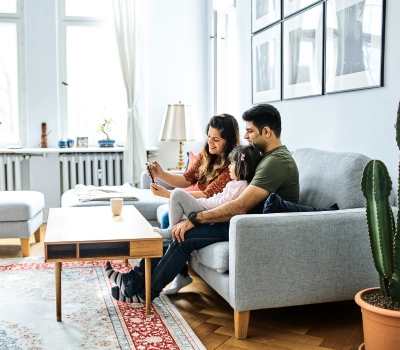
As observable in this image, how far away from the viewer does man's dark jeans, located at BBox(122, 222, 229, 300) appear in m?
2.80

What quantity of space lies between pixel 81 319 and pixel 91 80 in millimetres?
3564

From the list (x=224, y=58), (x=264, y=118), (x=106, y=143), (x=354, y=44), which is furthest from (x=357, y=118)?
(x=106, y=143)

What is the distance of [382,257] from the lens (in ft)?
7.11

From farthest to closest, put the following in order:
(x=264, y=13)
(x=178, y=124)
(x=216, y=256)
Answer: (x=178, y=124) → (x=264, y=13) → (x=216, y=256)

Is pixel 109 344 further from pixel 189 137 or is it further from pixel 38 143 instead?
pixel 38 143

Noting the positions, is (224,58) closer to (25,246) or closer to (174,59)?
(174,59)

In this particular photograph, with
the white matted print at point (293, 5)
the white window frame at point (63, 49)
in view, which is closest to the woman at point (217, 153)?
the white matted print at point (293, 5)

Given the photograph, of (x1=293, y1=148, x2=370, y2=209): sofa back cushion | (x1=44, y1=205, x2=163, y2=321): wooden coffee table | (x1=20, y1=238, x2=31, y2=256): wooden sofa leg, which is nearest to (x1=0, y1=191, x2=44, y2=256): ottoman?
(x1=20, y1=238, x2=31, y2=256): wooden sofa leg

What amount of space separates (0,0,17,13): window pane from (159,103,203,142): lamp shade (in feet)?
6.15

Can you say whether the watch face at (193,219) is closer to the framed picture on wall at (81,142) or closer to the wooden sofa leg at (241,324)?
the wooden sofa leg at (241,324)

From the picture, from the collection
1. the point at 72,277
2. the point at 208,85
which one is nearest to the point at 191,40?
the point at 208,85

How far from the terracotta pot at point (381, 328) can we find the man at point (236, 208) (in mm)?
750

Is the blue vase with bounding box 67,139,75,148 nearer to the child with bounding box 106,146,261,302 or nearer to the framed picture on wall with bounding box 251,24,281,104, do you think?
the framed picture on wall with bounding box 251,24,281,104

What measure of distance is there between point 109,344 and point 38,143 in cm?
363
